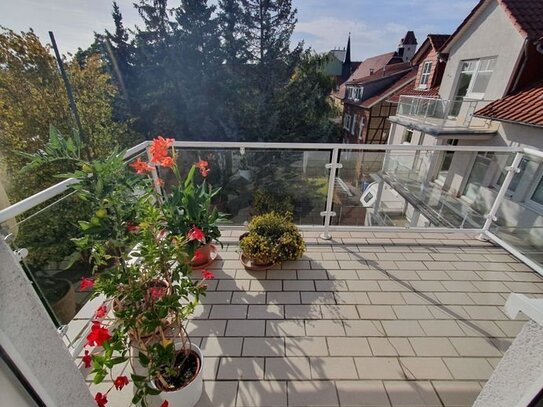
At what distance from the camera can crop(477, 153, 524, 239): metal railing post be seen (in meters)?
2.63

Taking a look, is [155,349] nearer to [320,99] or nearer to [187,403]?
[187,403]

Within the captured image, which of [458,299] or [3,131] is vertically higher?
[3,131]

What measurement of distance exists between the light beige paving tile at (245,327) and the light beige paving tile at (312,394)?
1.35ft

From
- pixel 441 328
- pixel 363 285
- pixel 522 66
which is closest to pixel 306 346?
pixel 363 285

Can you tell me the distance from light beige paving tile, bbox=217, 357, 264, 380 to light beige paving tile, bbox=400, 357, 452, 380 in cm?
94

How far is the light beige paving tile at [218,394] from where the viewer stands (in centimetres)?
147

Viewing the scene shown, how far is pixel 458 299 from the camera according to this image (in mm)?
2197

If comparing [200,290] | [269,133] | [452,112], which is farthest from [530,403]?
[269,133]

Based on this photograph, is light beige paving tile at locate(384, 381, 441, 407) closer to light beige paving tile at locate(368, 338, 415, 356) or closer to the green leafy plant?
light beige paving tile at locate(368, 338, 415, 356)

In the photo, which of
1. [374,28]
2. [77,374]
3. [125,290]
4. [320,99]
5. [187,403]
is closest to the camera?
[77,374]

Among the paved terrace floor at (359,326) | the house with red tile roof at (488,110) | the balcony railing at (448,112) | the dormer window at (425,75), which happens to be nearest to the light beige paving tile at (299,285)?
the paved terrace floor at (359,326)

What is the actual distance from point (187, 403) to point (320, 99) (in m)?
12.3

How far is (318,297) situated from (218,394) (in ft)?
3.35

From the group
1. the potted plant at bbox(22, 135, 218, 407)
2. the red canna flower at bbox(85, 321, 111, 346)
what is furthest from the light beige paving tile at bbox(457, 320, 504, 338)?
the red canna flower at bbox(85, 321, 111, 346)
